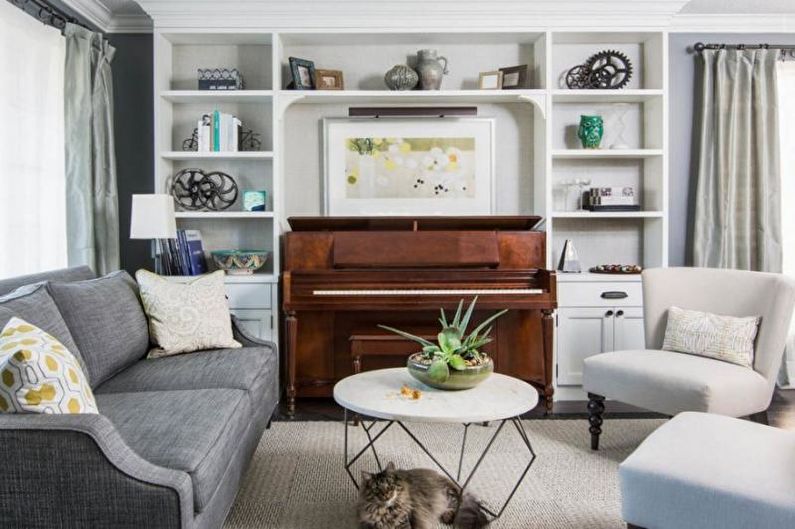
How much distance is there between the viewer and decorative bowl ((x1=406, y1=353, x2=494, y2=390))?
91.3 inches

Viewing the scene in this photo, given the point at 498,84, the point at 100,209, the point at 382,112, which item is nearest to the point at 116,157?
the point at 100,209

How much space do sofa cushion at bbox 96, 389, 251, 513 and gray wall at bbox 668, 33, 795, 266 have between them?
3181mm

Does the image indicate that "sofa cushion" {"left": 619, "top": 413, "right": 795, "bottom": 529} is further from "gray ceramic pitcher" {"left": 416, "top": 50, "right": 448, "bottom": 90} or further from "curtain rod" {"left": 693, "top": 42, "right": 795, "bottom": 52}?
"curtain rod" {"left": 693, "top": 42, "right": 795, "bottom": 52}

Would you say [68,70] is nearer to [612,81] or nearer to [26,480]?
[26,480]

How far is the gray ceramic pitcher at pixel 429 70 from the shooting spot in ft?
13.0

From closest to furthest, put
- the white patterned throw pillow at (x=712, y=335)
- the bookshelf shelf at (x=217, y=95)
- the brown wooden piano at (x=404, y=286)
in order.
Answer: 1. the white patterned throw pillow at (x=712, y=335)
2. the brown wooden piano at (x=404, y=286)
3. the bookshelf shelf at (x=217, y=95)

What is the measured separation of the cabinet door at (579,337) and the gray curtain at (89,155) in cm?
268

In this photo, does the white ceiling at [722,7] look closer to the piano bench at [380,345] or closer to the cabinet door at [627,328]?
the cabinet door at [627,328]

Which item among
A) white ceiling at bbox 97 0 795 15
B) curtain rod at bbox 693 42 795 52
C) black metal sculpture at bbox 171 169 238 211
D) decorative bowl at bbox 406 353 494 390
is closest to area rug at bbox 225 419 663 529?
decorative bowl at bbox 406 353 494 390

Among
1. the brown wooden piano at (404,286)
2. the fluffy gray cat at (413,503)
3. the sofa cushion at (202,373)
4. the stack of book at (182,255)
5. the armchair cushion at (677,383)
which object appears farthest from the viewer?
the stack of book at (182,255)

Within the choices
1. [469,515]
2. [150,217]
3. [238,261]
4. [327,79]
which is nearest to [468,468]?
[469,515]

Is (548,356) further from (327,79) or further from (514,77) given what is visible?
(327,79)

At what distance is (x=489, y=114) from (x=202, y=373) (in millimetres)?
2579

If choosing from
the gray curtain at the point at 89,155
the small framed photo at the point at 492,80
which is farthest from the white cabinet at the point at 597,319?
the gray curtain at the point at 89,155
